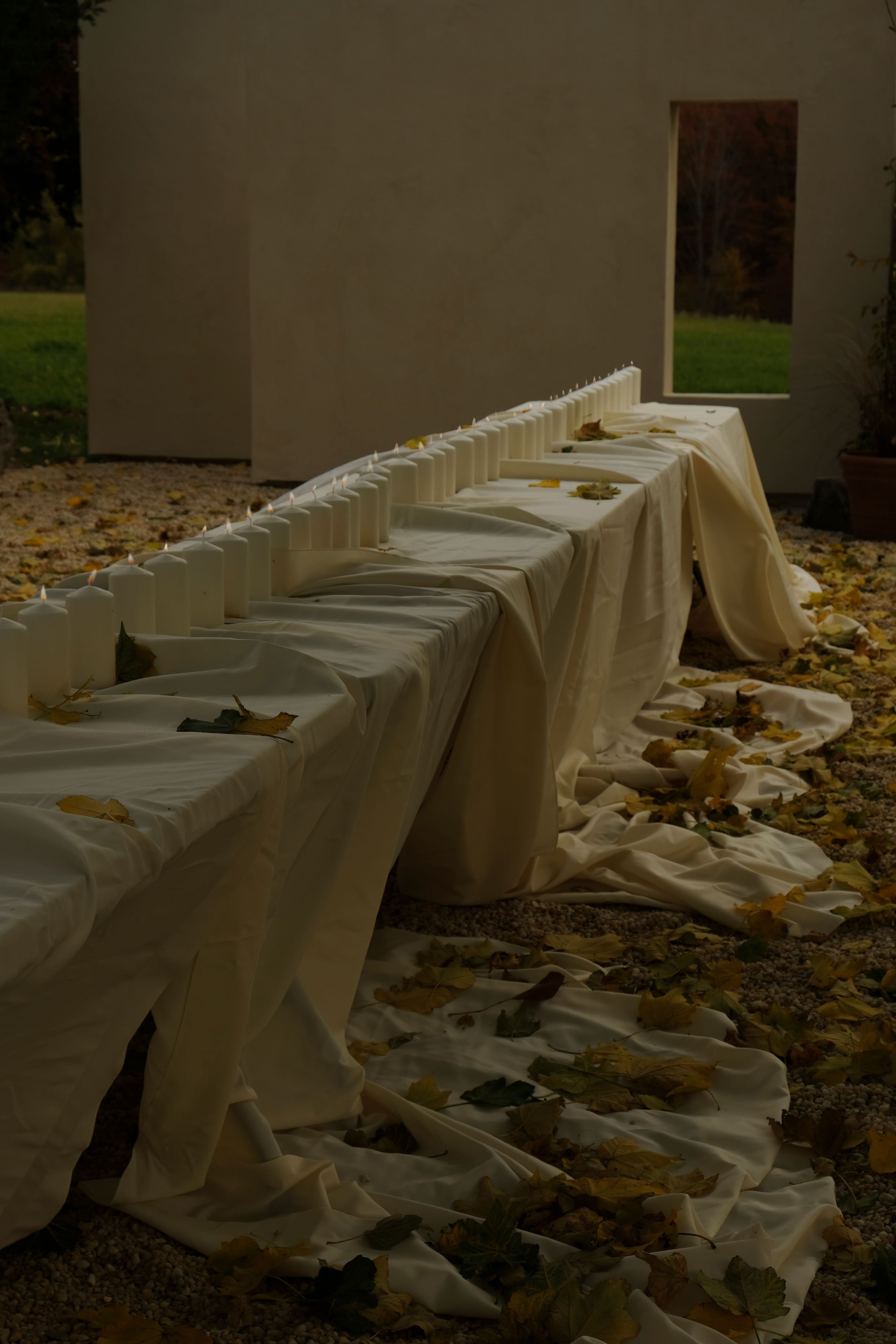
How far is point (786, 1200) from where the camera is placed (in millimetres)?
1665

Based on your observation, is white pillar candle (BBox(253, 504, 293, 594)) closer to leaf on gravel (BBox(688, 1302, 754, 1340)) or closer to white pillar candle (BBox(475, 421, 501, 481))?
leaf on gravel (BBox(688, 1302, 754, 1340))

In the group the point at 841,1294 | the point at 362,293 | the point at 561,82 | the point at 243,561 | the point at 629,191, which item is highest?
the point at 561,82

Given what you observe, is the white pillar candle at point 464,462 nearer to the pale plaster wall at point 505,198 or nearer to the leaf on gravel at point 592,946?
the leaf on gravel at point 592,946

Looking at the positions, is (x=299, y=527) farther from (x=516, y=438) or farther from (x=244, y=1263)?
(x=516, y=438)

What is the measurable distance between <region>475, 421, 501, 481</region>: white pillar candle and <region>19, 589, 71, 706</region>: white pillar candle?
6.57 feet

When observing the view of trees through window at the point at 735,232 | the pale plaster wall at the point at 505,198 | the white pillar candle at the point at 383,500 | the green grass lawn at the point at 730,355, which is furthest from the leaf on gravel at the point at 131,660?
the view of trees through window at the point at 735,232

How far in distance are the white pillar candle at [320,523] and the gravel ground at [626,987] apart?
2.18 ft

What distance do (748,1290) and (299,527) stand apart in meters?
1.30

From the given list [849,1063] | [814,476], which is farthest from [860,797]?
[814,476]

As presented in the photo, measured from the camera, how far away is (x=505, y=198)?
7.20m

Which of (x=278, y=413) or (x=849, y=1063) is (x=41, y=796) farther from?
(x=278, y=413)

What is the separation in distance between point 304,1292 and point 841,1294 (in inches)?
22.5

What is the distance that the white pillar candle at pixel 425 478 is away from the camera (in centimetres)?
300

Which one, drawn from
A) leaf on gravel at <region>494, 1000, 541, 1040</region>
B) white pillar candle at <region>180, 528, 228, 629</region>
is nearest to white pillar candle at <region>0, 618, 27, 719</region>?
white pillar candle at <region>180, 528, 228, 629</region>
